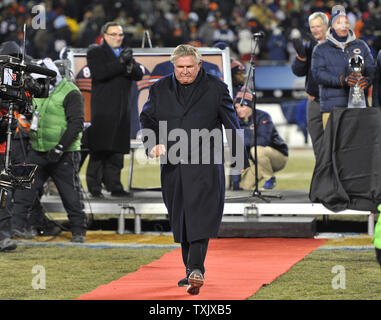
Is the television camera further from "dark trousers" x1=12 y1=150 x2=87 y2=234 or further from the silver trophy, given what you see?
the silver trophy

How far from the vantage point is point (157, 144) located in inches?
291

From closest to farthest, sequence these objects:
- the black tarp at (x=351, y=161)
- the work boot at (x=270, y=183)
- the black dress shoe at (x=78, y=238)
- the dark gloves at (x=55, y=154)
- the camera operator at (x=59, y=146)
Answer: the dark gloves at (x=55, y=154) < the camera operator at (x=59, y=146) < the black tarp at (x=351, y=161) < the black dress shoe at (x=78, y=238) < the work boot at (x=270, y=183)

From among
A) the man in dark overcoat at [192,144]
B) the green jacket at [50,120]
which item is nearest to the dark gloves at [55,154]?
the green jacket at [50,120]

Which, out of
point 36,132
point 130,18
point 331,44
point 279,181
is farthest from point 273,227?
point 130,18

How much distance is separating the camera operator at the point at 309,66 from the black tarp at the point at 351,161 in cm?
67

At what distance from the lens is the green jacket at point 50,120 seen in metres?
10.1

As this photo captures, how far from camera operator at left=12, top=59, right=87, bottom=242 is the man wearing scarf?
265 cm

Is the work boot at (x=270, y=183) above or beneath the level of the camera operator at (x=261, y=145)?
beneath

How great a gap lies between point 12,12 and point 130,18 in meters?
3.68

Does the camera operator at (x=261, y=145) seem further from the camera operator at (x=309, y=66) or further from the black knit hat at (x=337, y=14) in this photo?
the black knit hat at (x=337, y=14)

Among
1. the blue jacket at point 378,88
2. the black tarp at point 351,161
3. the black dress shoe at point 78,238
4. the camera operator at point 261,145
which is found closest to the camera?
the black tarp at point 351,161

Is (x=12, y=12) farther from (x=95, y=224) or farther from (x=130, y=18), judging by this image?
(x=95, y=224)

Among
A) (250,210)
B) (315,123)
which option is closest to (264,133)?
(315,123)

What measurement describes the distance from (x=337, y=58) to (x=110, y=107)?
2815mm
